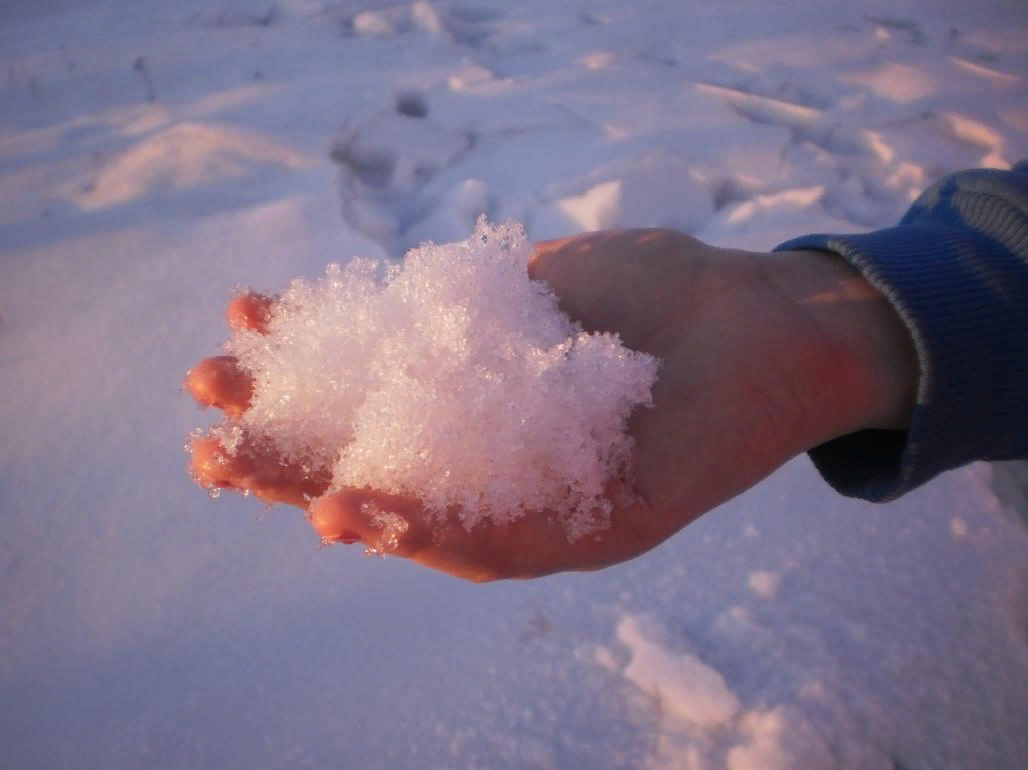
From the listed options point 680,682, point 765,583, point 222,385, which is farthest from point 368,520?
point 765,583

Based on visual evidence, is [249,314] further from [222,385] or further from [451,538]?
[451,538]

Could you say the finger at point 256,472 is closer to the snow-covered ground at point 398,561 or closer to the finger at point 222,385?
the finger at point 222,385

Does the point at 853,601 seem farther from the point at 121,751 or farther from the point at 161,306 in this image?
the point at 161,306

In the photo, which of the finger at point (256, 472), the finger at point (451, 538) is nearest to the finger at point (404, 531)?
the finger at point (451, 538)

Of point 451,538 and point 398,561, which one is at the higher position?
point 451,538

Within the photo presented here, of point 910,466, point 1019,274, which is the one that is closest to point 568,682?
point 910,466

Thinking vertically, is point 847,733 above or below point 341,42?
below
